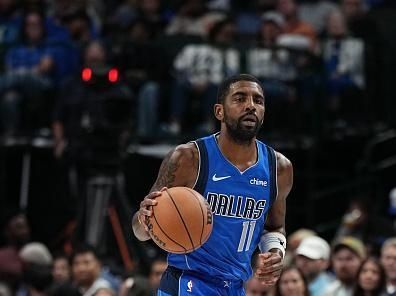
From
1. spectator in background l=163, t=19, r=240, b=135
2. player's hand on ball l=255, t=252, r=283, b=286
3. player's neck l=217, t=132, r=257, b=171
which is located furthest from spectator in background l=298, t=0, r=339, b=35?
player's hand on ball l=255, t=252, r=283, b=286

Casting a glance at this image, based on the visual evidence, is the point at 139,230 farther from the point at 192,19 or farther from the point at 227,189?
the point at 192,19

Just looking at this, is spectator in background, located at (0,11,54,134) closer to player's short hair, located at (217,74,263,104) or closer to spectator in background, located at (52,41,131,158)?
spectator in background, located at (52,41,131,158)

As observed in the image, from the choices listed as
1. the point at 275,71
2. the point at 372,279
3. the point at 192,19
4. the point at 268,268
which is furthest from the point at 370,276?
the point at 192,19

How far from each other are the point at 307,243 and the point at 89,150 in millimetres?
2887

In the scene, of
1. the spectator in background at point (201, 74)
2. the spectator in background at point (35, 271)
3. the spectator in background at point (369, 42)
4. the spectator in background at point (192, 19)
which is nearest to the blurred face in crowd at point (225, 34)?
the spectator in background at point (201, 74)

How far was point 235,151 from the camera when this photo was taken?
8.94 metres

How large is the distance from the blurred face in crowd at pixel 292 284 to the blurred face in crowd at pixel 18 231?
4304mm

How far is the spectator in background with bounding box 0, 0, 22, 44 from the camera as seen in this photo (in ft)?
55.5

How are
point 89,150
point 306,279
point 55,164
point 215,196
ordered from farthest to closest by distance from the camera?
1. point 55,164
2. point 89,150
3. point 306,279
4. point 215,196

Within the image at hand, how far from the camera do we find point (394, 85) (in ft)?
53.6

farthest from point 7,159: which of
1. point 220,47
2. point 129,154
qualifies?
point 220,47

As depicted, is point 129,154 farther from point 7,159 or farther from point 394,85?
point 394,85

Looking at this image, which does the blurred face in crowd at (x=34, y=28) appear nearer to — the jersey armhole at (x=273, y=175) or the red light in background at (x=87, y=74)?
the red light in background at (x=87, y=74)

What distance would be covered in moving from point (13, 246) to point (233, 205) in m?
6.68
